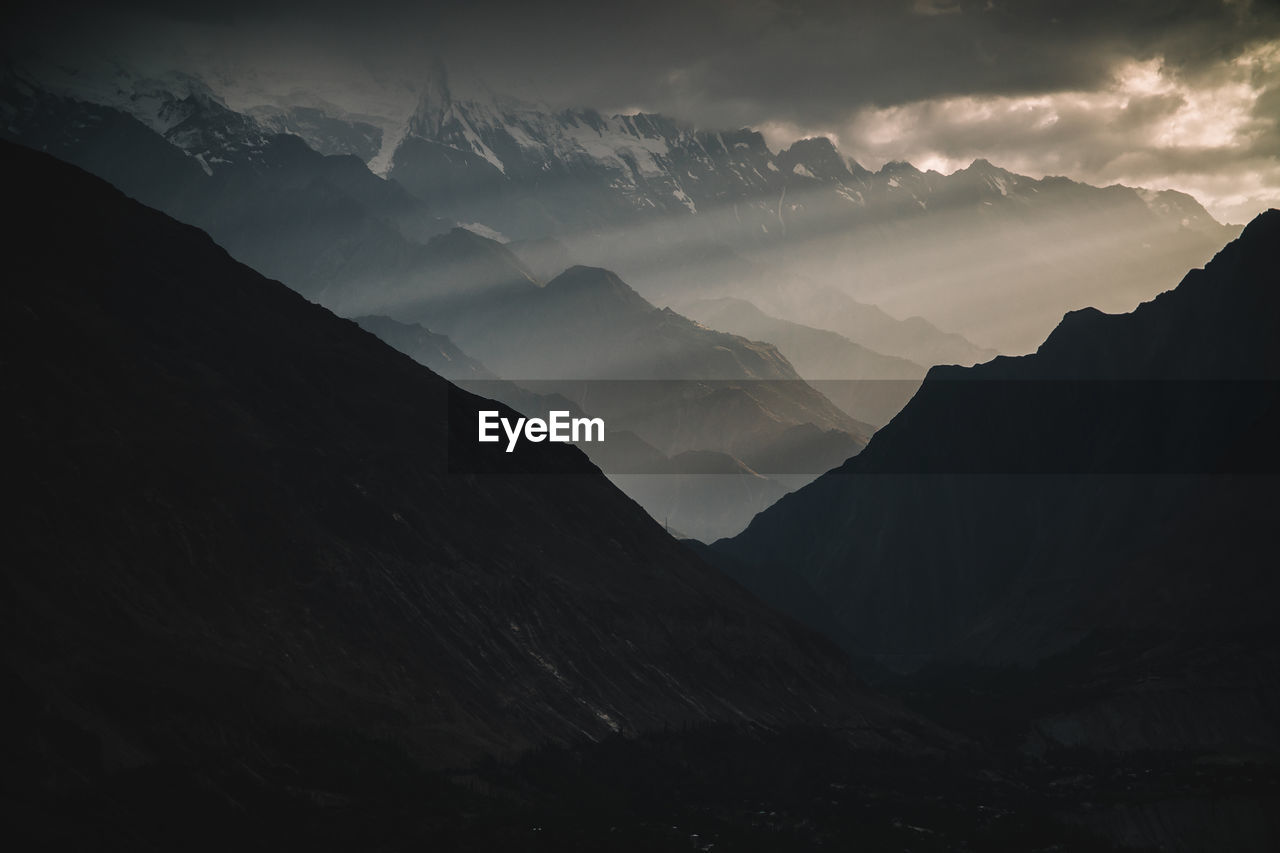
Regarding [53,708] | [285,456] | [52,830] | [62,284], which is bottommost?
[52,830]

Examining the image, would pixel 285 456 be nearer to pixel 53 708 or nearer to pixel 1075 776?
pixel 53 708

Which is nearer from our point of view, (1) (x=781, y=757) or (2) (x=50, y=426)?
(2) (x=50, y=426)

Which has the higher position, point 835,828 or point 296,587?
point 296,587

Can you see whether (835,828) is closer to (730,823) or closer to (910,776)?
(730,823)

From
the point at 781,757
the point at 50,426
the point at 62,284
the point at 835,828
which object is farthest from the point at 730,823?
the point at 62,284

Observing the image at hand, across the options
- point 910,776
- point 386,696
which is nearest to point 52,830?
point 386,696

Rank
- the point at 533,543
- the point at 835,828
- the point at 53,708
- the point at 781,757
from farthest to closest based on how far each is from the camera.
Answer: the point at 533,543 → the point at 781,757 → the point at 835,828 → the point at 53,708

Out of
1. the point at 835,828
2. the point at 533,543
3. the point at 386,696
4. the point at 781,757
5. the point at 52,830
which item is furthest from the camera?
the point at 533,543
